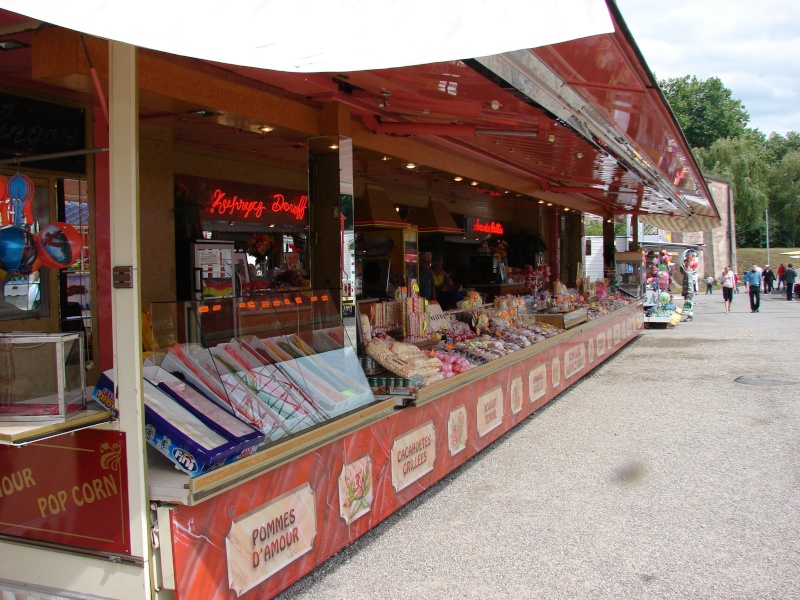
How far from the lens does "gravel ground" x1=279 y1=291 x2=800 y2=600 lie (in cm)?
336

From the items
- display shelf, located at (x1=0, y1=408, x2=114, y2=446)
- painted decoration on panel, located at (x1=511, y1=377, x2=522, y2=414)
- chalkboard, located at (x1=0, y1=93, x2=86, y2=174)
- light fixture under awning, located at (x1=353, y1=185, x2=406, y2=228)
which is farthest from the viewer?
light fixture under awning, located at (x1=353, y1=185, x2=406, y2=228)

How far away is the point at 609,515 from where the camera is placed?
14.0 ft

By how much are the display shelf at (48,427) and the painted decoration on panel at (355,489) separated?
54.8 inches

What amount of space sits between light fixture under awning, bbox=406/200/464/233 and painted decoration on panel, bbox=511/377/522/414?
5697mm

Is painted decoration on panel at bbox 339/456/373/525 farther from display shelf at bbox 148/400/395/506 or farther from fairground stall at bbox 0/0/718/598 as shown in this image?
display shelf at bbox 148/400/395/506

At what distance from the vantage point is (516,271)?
1576cm

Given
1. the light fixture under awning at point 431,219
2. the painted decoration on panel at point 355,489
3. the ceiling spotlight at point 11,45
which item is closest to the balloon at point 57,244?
the ceiling spotlight at point 11,45

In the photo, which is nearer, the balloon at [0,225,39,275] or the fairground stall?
the fairground stall

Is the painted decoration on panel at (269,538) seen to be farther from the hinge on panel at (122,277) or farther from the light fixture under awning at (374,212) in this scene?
the light fixture under awning at (374,212)

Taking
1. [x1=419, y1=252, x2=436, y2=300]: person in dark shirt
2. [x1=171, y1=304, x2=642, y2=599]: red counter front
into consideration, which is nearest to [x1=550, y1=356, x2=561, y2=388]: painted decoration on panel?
[x1=171, y1=304, x2=642, y2=599]: red counter front

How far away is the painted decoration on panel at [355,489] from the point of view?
3619 mm

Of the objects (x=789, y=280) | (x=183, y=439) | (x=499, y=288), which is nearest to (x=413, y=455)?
(x=183, y=439)

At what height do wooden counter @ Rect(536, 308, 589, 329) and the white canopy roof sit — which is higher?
the white canopy roof

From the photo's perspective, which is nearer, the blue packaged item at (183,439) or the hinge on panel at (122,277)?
the hinge on panel at (122,277)
